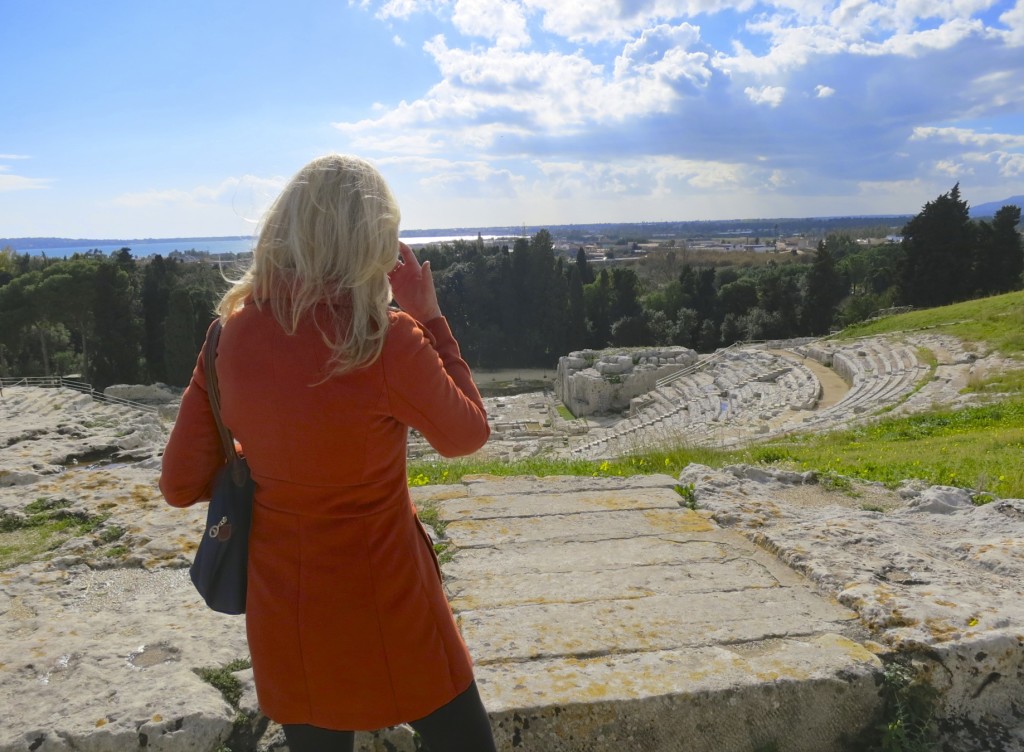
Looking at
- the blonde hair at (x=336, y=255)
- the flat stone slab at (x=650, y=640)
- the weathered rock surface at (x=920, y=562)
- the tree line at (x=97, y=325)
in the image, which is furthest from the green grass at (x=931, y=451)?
the tree line at (x=97, y=325)

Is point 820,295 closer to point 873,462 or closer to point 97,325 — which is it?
point 873,462

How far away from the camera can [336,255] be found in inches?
54.7

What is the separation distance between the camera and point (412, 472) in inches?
220

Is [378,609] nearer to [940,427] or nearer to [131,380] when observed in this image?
[940,427]

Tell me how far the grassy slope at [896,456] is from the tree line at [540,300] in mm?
16747

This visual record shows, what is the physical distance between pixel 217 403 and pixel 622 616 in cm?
166

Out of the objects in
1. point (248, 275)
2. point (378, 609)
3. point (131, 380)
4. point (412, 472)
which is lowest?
point (131, 380)

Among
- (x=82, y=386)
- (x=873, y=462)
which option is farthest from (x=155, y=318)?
(x=873, y=462)

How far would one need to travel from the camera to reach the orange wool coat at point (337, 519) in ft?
4.65

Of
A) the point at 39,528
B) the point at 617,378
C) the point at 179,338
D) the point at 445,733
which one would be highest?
the point at 445,733

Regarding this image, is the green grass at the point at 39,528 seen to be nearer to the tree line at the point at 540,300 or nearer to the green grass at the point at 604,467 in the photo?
the green grass at the point at 604,467

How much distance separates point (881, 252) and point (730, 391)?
136ft

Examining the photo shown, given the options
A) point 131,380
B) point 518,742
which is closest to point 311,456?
point 518,742

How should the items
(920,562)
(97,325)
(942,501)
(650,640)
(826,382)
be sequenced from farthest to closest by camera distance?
(97,325), (826,382), (942,501), (920,562), (650,640)
